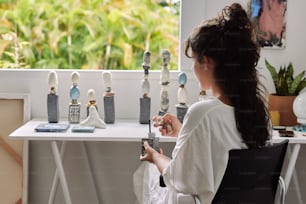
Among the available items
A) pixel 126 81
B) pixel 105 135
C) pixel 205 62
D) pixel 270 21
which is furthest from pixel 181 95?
pixel 205 62

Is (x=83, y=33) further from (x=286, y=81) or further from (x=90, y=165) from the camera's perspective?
(x=286, y=81)

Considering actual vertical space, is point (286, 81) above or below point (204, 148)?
above

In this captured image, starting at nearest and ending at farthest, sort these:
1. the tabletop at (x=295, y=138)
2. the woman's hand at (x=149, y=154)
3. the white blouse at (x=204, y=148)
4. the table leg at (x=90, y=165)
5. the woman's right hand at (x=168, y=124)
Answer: the white blouse at (x=204, y=148), the woman's hand at (x=149, y=154), the woman's right hand at (x=168, y=124), the tabletop at (x=295, y=138), the table leg at (x=90, y=165)

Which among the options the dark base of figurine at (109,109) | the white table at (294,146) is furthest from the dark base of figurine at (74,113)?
the white table at (294,146)

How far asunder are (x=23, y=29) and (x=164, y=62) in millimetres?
658

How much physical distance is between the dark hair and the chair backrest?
0.05m

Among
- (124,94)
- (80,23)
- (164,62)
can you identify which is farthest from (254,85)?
(80,23)

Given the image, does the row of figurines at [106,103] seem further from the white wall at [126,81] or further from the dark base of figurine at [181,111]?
the white wall at [126,81]

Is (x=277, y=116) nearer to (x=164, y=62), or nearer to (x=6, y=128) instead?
(x=164, y=62)

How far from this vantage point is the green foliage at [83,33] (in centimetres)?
228

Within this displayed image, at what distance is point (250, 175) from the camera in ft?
4.25

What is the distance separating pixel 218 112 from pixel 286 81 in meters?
0.93

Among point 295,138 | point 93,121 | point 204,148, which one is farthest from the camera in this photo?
point 93,121

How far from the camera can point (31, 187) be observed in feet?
7.34
